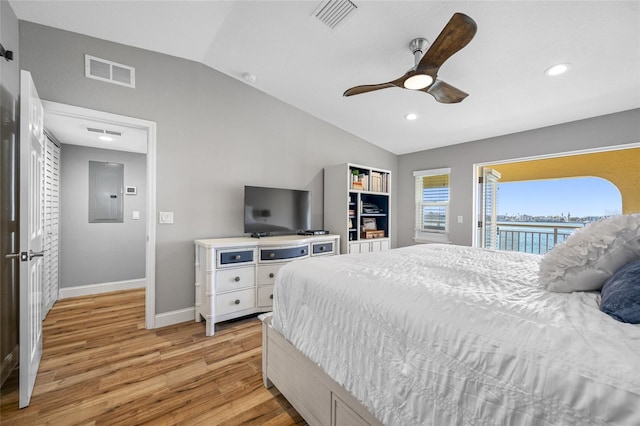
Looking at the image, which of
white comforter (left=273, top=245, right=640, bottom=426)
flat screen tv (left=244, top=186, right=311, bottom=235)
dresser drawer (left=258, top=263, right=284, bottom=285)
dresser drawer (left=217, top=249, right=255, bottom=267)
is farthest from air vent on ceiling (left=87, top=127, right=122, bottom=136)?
white comforter (left=273, top=245, right=640, bottom=426)

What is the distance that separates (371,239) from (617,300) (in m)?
3.36

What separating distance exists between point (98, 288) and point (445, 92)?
4994mm

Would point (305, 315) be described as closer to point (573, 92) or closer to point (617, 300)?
point (617, 300)

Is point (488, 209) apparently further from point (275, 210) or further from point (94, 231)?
point (94, 231)

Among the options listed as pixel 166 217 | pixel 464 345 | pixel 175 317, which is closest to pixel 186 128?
pixel 166 217

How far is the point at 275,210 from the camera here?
3412mm

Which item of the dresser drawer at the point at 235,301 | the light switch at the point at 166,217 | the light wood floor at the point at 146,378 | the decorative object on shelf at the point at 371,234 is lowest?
the light wood floor at the point at 146,378

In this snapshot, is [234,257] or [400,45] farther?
[234,257]

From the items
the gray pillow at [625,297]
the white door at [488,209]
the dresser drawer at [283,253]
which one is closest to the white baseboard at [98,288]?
the dresser drawer at [283,253]

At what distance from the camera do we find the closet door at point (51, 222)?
296 centimetres

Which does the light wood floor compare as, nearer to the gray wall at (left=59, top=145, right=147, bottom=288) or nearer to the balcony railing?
the gray wall at (left=59, top=145, right=147, bottom=288)

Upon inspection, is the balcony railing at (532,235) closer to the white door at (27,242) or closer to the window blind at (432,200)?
the window blind at (432,200)

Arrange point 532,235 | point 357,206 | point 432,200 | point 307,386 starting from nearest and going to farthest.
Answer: point 307,386 < point 357,206 < point 432,200 < point 532,235

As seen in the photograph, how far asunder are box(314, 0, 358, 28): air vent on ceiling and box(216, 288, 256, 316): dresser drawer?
8.80 ft
